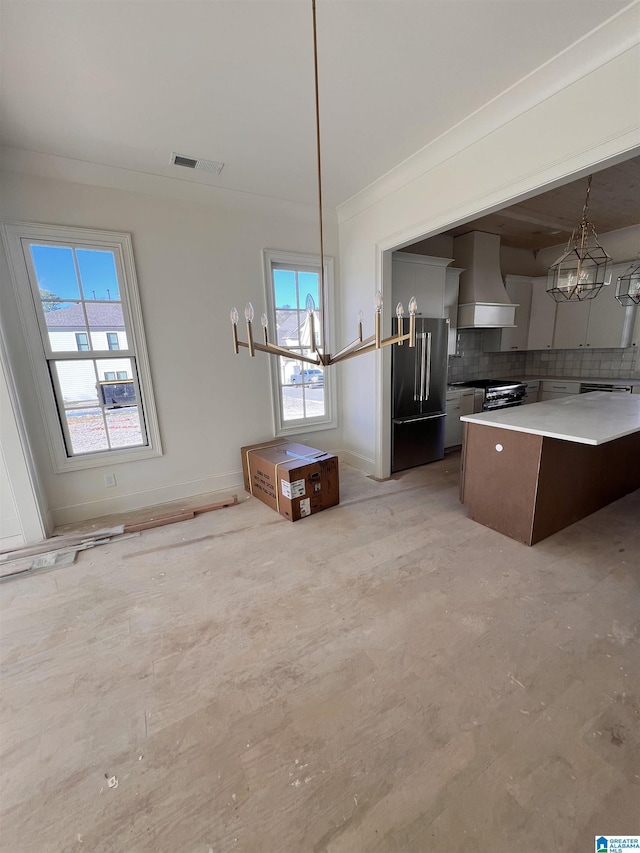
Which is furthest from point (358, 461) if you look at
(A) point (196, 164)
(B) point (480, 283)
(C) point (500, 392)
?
(A) point (196, 164)

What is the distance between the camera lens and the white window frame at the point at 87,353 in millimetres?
2625

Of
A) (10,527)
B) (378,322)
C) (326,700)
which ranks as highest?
(378,322)

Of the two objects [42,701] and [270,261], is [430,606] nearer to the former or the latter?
[42,701]

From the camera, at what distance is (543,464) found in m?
2.37

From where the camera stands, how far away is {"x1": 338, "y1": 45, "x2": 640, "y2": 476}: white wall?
1781 millimetres

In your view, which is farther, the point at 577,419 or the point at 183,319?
the point at 183,319

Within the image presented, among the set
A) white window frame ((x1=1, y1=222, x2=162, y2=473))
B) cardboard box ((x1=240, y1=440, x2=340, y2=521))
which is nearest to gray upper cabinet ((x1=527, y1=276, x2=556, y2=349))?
cardboard box ((x1=240, y1=440, x2=340, y2=521))

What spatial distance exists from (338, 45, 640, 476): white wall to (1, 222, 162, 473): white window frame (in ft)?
7.19

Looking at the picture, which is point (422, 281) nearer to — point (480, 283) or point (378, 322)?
point (480, 283)

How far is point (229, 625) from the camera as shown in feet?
6.20

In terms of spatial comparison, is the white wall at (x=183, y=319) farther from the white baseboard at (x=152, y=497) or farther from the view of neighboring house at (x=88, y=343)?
the view of neighboring house at (x=88, y=343)

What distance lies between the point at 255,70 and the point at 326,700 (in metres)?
3.17

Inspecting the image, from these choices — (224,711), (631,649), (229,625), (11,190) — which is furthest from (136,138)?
(631,649)

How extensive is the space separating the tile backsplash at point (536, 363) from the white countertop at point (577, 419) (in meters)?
2.24
